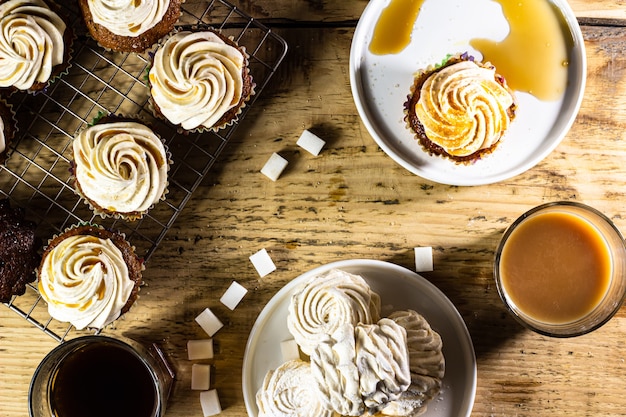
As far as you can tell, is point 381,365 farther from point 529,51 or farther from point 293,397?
point 529,51

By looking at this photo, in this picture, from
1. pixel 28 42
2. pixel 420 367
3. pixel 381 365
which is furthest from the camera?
pixel 28 42

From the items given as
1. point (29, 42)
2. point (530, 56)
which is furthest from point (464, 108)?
point (29, 42)

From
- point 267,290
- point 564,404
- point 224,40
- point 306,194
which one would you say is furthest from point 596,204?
point 224,40

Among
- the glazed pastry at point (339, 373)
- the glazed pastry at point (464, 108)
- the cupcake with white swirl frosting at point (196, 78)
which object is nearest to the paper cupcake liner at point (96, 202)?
the cupcake with white swirl frosting at point (196, 78)

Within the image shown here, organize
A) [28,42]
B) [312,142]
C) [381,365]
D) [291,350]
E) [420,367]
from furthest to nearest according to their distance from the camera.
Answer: [312,142]
[291,350]
[28,42]
[420,367]
[381,365]

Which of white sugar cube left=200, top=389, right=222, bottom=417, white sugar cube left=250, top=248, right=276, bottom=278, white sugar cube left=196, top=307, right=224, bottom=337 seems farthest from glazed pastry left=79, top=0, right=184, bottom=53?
white sugar cube left=200, top=389, right=222, bottom=417

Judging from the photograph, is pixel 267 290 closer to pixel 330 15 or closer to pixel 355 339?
pixel 355 339
